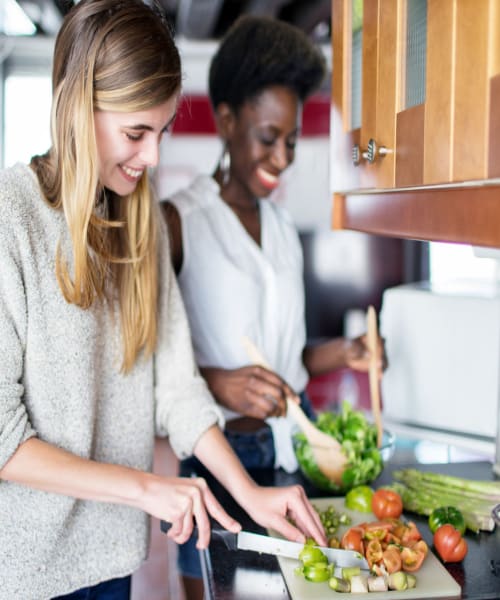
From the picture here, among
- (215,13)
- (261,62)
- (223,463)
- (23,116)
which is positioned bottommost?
(223,463)

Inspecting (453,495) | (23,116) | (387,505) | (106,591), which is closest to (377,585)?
(387,505)

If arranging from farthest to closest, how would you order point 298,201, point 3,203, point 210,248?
1. point 298,201
2. point 210,248
3. point 3,203

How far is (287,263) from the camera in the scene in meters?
1.85

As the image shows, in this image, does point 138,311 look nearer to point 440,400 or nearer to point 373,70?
point 373,70

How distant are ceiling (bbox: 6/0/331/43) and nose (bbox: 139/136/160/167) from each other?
2181mm

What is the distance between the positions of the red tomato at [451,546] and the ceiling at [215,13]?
98.3 inches

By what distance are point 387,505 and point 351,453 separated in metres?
0.15

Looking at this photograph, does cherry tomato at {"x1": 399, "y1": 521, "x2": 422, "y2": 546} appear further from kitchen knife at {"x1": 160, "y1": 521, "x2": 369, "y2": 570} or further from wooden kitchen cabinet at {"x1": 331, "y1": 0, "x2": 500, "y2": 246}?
wooden kitchen cabinet at {"x1": 331, "y1": 0, "x2": 500, "y2": 246}

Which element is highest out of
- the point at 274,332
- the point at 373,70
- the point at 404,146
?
the point at 373,70

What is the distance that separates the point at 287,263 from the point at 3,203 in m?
0.90

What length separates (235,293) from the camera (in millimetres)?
1708

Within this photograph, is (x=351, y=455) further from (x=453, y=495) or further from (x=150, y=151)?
(x=150, y=151)

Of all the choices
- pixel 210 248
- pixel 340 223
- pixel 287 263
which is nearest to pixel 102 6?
pixel 340 223

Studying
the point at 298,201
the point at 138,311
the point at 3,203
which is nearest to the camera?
the point at 3,203
